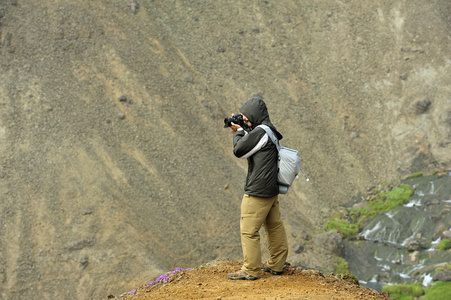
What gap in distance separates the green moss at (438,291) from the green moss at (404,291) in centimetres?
36

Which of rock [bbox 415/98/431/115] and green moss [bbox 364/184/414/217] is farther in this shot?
rock [bbox 415/98/431/115]

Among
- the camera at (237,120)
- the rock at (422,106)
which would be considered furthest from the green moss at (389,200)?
the camera at (237,120)

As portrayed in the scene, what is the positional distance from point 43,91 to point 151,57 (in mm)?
6004

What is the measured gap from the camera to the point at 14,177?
2155 cm

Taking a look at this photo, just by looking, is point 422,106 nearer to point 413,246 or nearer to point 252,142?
point 413,246

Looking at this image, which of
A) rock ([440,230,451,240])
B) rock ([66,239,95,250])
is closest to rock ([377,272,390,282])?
rock ([440,230,451,240])

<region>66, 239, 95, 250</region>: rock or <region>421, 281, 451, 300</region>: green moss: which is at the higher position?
<region>421, 281, 451, 300</region>: green moss

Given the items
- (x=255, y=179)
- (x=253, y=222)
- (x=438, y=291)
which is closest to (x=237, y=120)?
(x=255, y=179)

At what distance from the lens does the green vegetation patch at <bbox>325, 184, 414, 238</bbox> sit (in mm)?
24516

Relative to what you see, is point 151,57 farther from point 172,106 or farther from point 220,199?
point 220,199

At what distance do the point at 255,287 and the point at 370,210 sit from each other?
18.2m

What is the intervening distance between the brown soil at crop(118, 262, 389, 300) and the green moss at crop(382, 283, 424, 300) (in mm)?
11333

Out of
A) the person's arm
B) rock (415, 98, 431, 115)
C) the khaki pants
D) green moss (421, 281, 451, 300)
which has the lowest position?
green moss (421, 281, 451, 300)

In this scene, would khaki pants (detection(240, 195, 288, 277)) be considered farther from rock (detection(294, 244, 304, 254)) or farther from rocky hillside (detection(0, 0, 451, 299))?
rock (detection(294, 244, 304, 254))
